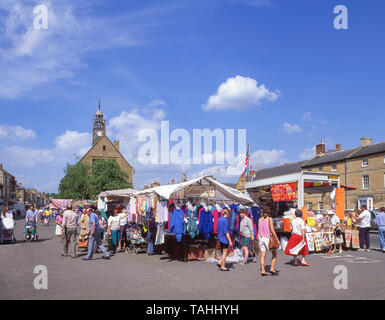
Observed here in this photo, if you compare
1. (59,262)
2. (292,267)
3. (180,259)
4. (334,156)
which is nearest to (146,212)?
(180,259)

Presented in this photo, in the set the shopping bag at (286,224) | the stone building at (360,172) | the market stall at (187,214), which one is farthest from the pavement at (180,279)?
the stone building at (360,172)

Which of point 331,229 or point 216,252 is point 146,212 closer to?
point 216,252

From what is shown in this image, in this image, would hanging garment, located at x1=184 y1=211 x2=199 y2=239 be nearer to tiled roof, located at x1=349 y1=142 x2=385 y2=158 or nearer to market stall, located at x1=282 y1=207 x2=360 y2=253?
market stall, located at x1=282 y1=207 x2=360 y2=253

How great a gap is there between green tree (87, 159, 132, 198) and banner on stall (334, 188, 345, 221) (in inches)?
1444

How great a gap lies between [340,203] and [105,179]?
38.5 meters

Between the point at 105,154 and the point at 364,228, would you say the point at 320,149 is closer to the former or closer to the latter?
the point at 105,154

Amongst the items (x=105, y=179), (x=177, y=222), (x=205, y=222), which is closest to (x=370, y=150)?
(x=105, y=179)

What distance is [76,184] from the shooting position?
5606 cm

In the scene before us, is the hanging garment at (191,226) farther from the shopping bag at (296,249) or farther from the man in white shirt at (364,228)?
the man in white shirt at (364,228)

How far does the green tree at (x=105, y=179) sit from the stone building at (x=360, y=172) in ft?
87.5

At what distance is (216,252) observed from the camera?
40.1ft

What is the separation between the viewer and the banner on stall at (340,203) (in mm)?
16844

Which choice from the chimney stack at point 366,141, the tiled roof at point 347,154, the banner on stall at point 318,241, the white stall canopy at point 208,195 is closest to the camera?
the white stall canopy at point 208,195

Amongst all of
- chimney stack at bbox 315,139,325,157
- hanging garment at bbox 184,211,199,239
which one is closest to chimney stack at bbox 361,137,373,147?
chimney stack at bbox 315,139,325,157
